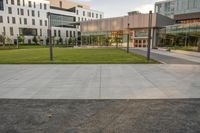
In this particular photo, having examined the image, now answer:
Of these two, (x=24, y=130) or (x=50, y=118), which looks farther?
(x=50, y=118)

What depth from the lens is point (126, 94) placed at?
6953 millimetres

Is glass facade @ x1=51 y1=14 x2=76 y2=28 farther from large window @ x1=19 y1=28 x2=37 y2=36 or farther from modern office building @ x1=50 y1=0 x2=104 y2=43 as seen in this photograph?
large window @ x1=19 y1=28 x2=37 y2=36

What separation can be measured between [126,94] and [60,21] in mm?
84518

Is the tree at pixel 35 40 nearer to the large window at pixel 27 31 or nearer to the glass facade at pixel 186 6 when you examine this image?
the large window at pixel 27 31

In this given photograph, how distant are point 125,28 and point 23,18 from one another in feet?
144

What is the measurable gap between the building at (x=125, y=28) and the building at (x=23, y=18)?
2338 centimetres

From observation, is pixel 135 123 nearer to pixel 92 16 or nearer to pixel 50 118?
pixel 50 118

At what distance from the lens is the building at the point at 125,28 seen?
4788 centimetres

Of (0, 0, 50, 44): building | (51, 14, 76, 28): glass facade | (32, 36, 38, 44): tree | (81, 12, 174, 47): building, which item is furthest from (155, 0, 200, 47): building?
(0, 0, 50, 44): building

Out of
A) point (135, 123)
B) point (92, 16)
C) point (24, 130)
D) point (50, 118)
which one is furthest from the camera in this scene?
point (92, 16)

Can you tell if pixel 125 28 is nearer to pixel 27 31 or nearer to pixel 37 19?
pixel 27 31

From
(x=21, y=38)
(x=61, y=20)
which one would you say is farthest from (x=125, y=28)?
(x=61, y=20)

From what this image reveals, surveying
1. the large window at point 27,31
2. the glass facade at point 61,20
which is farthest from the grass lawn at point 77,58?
the glass facade at point 61,20

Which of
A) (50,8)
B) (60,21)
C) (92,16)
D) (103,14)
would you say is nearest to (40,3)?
(50,8)
